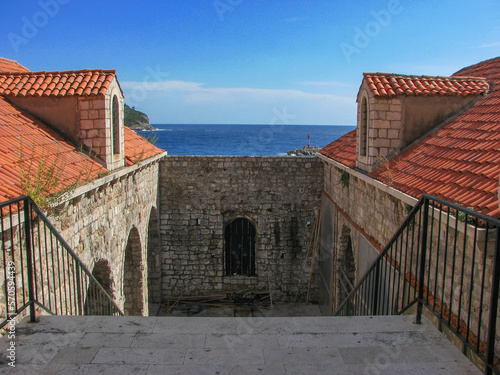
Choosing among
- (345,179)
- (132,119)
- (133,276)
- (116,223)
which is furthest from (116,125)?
(132,119)

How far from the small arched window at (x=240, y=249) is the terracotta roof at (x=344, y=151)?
4154 mm

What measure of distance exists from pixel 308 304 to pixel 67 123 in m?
10.5

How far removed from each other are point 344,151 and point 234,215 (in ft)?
16.4

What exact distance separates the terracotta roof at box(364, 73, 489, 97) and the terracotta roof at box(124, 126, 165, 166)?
19.1ft

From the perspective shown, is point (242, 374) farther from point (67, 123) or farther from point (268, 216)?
point (268, 216)

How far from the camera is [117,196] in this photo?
9.01 meters

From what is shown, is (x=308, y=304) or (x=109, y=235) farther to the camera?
(x=308, y=304)

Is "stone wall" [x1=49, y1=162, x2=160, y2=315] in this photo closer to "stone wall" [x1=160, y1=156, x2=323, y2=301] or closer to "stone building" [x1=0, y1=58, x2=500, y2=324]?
"stone building" [x1=0, y1=58, x2=500, y2=324]

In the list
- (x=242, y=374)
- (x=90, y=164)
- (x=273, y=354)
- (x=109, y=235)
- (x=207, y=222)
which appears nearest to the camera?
(x=242, y=374)

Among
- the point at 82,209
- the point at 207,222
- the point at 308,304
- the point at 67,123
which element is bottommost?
the point at 308,304

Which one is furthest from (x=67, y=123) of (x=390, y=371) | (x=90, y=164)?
(x=390, y=371)

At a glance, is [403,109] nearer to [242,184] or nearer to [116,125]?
[116,125]

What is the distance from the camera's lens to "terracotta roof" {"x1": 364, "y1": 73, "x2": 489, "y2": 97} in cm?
876

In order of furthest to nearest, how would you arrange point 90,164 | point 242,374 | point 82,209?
point 90,164, point 82,209, point 242,374
